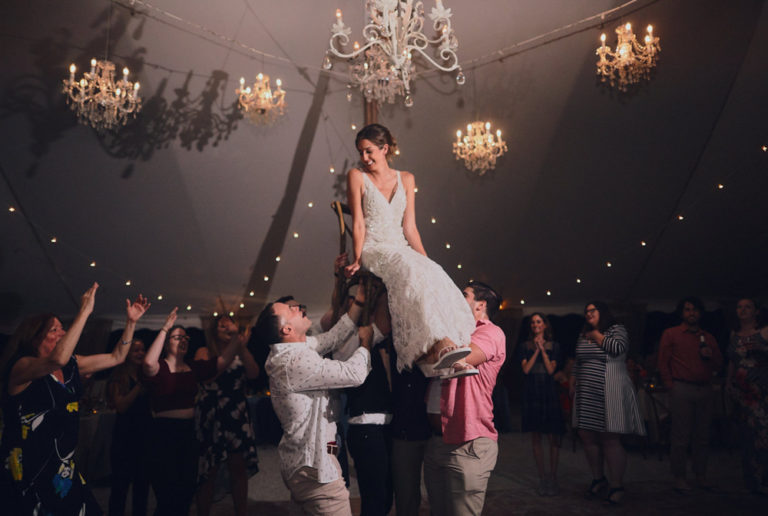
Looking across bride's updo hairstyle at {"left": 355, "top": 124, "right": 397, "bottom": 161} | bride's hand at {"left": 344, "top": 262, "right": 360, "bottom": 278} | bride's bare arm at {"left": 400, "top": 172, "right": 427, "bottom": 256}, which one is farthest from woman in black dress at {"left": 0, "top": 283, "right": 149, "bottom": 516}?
bride's bare arm at {"left": 400, "top": 172, "right": 427, "bottom": 256}

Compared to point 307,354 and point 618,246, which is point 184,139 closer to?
point 307,354

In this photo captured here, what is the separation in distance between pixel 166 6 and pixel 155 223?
7.19 feet

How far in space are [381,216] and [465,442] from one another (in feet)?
3.58

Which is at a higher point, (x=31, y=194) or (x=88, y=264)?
(x=31, y=194)

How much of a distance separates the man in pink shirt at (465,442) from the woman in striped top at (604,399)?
1822 millimetres

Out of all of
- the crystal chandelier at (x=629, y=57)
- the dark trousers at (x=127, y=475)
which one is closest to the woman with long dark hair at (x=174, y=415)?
the dark trousers at (x=127, y=475)

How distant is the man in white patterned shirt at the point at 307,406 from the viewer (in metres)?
2.17

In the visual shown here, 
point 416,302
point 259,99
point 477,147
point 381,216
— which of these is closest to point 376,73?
point 259,99

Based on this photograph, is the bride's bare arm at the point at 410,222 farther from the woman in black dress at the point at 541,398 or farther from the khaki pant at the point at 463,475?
the woman in black dress at the point at 541,398

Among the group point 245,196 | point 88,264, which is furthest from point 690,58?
point 88,264

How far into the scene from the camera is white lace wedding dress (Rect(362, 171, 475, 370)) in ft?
7.28

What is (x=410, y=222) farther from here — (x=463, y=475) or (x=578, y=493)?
(x=578, y=493)

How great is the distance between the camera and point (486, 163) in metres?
5.63

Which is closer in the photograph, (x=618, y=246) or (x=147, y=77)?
(x=147, y=77)
